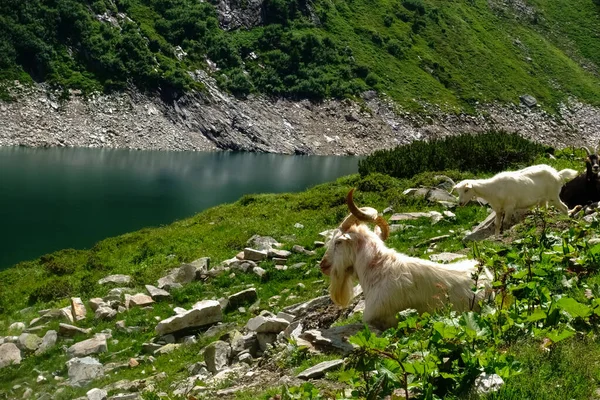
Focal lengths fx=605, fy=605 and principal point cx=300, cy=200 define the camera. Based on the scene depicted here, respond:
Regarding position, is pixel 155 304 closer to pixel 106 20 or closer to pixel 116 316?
pixel 116 316

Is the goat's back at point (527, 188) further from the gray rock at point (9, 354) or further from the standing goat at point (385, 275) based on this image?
the gray rock at point (9, 354)

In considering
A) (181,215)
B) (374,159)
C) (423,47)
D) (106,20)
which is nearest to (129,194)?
(181,215)

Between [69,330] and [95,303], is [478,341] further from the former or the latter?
[95,303]

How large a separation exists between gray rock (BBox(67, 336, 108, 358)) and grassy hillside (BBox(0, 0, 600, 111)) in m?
123

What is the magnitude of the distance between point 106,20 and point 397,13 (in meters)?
89.9

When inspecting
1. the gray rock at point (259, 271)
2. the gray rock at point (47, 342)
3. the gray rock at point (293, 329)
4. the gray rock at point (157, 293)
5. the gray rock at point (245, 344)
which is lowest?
the gray rock at point (47, 342)

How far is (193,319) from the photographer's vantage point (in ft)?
45.0

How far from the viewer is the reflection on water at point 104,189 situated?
3741 centimetres

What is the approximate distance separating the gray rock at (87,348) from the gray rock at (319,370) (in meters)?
8.49

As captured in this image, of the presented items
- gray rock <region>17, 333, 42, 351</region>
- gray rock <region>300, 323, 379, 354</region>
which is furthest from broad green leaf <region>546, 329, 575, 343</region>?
gray rock <region>17, 333, 42, 351</region>

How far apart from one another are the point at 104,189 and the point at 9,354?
45495 mm

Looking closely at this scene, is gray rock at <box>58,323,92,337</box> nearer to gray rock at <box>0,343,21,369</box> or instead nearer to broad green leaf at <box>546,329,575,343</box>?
gray rock at <box>0,343,21,369</box>

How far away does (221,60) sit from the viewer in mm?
154000

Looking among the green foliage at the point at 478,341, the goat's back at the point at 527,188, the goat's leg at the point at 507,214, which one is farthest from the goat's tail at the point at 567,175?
the green foliage at the point at 478,341
